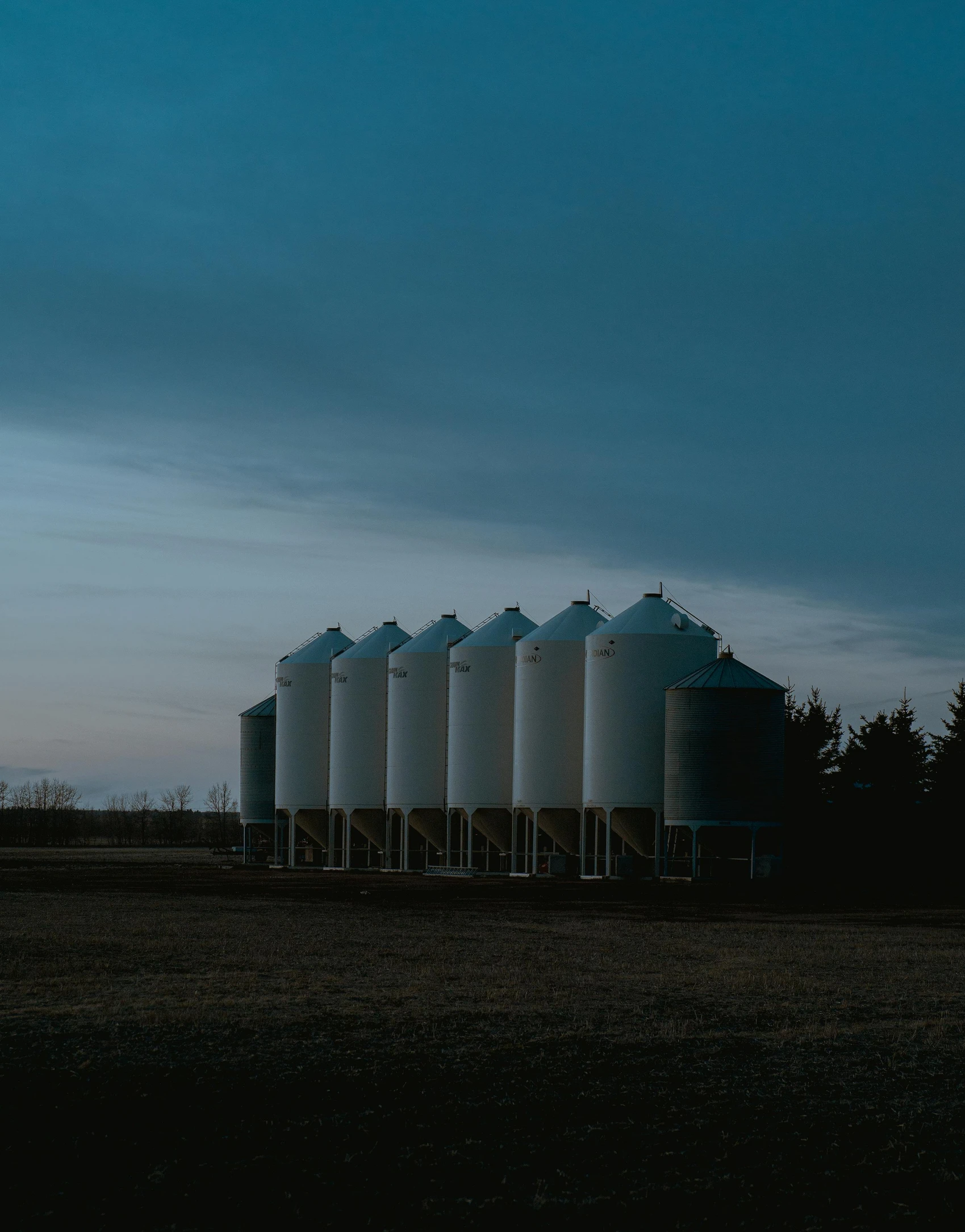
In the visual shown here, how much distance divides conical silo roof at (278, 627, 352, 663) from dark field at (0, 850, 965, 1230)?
55342 millimetres

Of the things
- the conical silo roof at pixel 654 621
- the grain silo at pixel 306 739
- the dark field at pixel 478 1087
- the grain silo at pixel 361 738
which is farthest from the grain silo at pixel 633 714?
the dark field at pixel 478 1087

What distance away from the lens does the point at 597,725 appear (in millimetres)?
64625

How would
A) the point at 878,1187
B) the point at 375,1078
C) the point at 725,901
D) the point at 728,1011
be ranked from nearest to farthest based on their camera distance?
the point at 878,1187 < the point at 375,1078 < the point at 728,1011 < the point at 725,901

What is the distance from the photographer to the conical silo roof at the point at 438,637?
245 ft

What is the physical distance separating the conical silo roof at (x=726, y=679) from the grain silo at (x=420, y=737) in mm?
16322

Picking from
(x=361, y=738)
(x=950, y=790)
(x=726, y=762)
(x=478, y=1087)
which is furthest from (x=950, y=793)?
(x=478, y=1087)

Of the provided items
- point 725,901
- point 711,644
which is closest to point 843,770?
point 711,644

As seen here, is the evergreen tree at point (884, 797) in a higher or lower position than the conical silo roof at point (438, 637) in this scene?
lower

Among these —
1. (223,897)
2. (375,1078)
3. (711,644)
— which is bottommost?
(223,897)

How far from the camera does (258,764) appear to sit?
88.9m

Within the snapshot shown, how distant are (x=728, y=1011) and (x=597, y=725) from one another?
46.4 metres

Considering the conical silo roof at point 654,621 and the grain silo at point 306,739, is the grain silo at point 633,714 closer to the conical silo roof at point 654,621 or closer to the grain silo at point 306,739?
the conical silo roof at point 654,621

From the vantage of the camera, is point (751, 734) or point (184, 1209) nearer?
point (184, 1209)

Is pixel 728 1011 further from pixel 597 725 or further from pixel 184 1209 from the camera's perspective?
pixel 597 725
